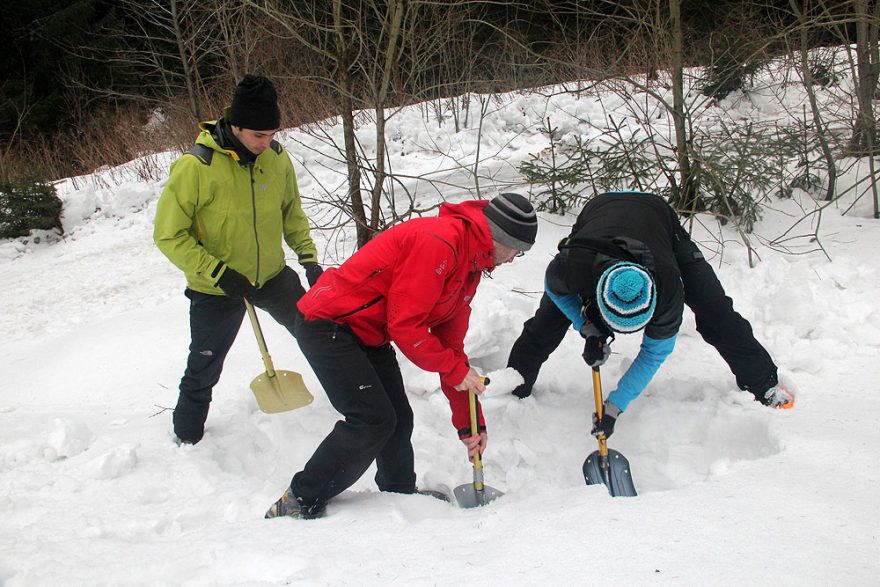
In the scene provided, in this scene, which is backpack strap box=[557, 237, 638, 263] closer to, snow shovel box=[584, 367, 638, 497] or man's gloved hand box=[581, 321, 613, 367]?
man's gloved hand box=[581, 321, 613, 367]

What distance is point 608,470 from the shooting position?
2826 mm

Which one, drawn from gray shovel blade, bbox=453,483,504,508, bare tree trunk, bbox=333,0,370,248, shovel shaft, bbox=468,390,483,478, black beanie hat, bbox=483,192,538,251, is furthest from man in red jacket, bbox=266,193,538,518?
bare tree trunk, bbox=333,0,370,248

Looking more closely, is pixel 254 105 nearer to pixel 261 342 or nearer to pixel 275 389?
pixel 261 342

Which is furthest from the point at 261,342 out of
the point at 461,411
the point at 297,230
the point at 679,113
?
the point at 679,113

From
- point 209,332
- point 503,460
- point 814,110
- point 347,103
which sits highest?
point 347,103

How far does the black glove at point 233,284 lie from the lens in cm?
269

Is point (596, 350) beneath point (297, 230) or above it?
beneath

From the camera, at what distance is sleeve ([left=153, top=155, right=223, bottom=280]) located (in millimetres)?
2607

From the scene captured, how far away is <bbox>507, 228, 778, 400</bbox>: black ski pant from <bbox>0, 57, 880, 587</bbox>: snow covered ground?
0.16 meters

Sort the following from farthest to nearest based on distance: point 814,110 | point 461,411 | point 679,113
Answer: point 814,110 < point 679,113 < point 461,411

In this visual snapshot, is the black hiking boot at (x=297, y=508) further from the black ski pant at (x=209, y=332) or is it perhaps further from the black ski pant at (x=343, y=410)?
the black ski pant at (x=209, y=332)

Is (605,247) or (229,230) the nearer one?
(605,247)

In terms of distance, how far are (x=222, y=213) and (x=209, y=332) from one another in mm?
568

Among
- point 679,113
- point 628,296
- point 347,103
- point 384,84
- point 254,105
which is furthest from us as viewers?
point 679,113
